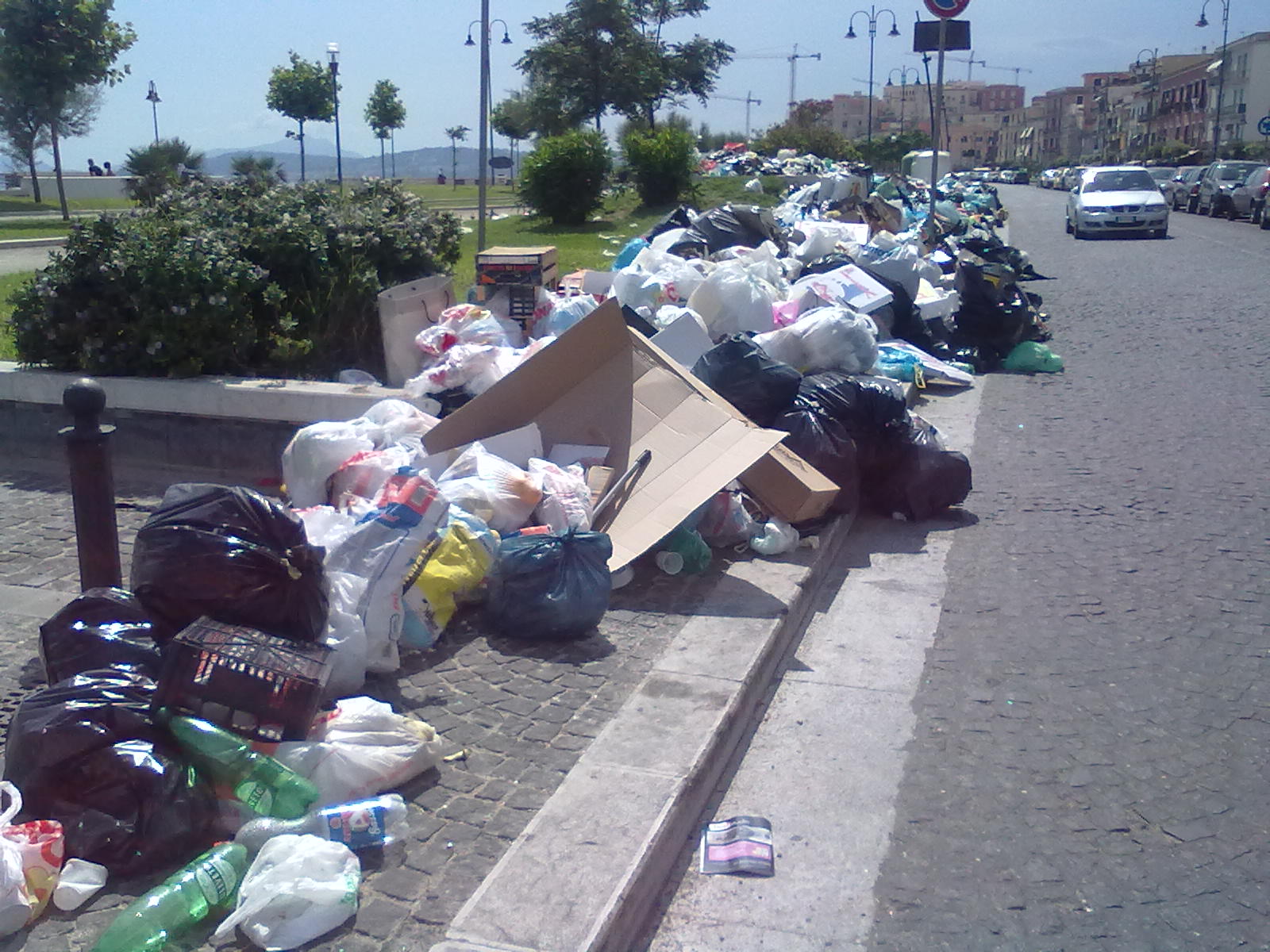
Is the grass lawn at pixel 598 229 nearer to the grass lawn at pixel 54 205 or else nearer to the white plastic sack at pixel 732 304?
the white plastic sack at pixel 732 304

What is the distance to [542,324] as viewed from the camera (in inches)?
286

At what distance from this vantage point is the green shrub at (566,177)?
21.2m

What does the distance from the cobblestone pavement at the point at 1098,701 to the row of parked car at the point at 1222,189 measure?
2162cm

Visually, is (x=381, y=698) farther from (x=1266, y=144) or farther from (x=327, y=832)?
(x=1266, y=144)

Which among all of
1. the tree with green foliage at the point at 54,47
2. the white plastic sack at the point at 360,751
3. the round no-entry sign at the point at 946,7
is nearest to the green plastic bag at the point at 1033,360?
the round no-entry sign at the point at 946,7

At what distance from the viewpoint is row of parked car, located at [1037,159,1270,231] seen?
29.8 metres

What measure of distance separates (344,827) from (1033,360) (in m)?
8.76

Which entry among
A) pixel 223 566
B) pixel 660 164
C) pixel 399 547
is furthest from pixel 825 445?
pixel 660 164

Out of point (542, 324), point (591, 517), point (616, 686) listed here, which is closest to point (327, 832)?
point (616, 686)

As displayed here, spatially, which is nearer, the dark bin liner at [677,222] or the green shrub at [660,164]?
the dark bin liner at [677,222]

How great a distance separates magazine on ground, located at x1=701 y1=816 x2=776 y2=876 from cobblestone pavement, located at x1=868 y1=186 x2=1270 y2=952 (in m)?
0.32

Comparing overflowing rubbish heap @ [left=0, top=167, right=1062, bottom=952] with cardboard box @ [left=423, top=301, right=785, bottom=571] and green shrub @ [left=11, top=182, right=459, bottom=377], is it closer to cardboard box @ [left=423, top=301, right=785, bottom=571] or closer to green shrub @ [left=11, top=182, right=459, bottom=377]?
cardboard box @ [left=423, top=301, right=785, bottom=571]

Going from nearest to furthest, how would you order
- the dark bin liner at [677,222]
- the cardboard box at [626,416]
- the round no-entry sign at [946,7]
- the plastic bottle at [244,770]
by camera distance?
the plastic bottle at [244,770]
the cardboard box at [626,416]
the dark bin liner at [677,222]
the round no-entry sign at [946,7]

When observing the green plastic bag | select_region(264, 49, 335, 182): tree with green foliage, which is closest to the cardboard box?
the green plastic bag
